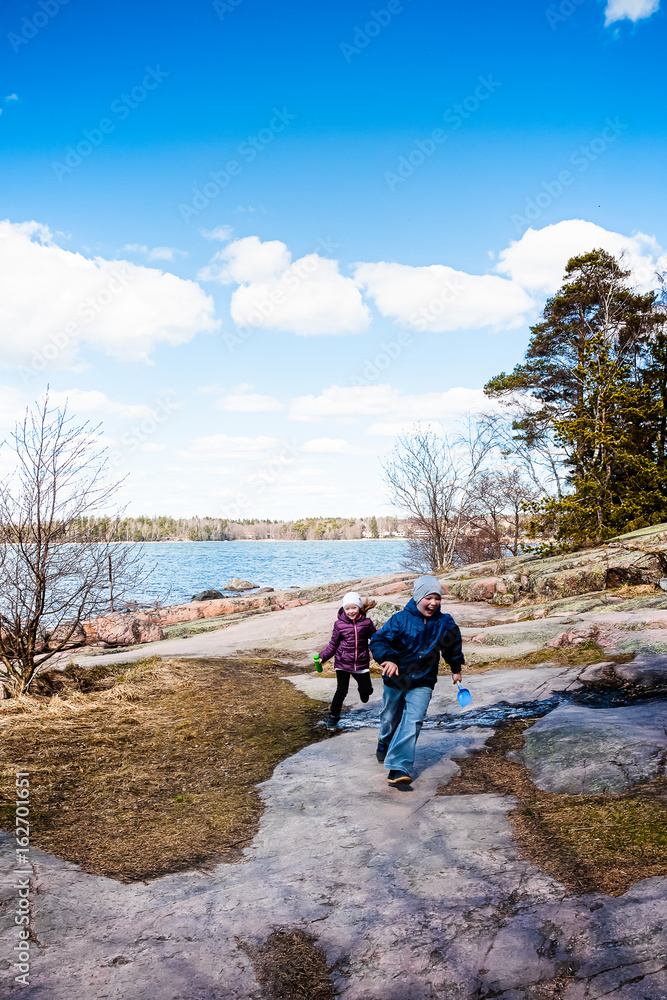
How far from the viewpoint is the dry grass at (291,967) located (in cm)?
268

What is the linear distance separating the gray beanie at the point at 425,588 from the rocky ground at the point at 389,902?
151cm

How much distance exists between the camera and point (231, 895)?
3.46 meters

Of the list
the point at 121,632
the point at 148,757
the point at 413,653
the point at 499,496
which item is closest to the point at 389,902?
the point at 413,653

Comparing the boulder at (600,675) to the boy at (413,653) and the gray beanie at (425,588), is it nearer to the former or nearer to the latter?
the boy at (413,653)

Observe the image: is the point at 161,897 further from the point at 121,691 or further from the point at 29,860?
the point at 121,691

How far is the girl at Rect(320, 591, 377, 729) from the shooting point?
7078 millimetres

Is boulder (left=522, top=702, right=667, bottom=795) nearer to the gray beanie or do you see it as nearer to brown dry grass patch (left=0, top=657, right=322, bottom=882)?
the gray beanie

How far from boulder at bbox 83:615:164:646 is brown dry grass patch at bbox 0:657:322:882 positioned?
23.7ft

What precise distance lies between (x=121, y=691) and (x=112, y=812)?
354 cm

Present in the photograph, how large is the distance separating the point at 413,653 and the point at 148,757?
117 inches

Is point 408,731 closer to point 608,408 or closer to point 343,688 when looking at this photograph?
point 343,688

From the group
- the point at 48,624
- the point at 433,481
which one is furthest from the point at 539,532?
the point at 48,624

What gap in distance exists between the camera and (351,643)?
711 cm

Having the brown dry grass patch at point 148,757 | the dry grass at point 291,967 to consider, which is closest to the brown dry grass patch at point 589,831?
the dry grass at point 291,967
